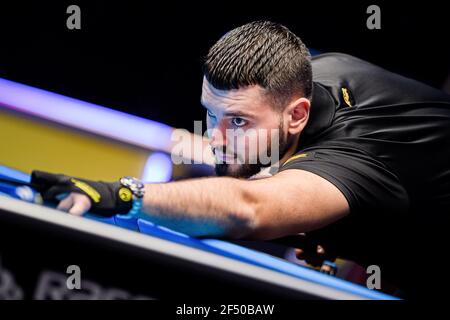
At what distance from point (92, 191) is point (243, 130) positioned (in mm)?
591

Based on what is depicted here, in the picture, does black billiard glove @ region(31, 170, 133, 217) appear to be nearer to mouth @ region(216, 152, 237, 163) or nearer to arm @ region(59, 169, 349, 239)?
arm @ region(59, 169, 349, 239)

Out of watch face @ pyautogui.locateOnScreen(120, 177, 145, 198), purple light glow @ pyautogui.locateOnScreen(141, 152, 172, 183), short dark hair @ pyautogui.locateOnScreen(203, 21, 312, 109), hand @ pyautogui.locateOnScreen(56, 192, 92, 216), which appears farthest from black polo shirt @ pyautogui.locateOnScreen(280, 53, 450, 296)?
purple light glow @ pyautogui.locateOnScreen(141, 152, 172, 183)

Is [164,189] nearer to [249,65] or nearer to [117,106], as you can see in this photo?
[249,65]

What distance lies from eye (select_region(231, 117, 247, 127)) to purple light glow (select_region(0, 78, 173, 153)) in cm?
114

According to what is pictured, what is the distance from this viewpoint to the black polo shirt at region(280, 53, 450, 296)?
153 cm

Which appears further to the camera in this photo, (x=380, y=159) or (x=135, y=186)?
(x=380, y=159)

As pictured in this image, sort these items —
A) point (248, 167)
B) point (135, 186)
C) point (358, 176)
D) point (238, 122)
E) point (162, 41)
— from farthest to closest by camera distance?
1. point (162, 41)
2. point (248, 167)
3. point (238, 122)
4. point (358, 176)
5. point (135, 186)

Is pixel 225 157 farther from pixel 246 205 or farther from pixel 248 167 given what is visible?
pixel 246 205

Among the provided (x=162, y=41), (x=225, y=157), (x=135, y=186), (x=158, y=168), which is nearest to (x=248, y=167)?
(x=225, y=157)

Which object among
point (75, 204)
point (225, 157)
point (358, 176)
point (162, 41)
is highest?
point (162, 41)

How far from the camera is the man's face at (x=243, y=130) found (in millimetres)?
1586

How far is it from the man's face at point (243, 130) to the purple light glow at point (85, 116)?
105cm

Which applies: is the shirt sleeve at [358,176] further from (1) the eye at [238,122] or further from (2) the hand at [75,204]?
(2) the hand at [75,204]

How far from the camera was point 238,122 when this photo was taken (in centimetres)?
161
